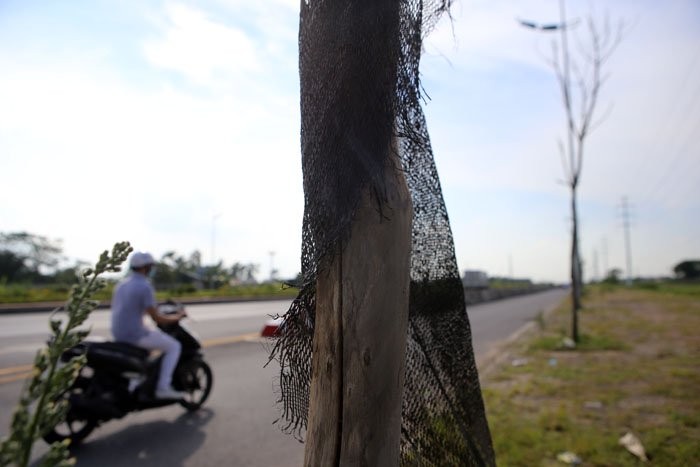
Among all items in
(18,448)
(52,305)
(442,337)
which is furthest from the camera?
(52,305)

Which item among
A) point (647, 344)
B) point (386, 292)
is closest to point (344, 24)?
point (386, 292)

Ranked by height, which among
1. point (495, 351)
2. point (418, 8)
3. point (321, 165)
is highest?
point (418, 8)

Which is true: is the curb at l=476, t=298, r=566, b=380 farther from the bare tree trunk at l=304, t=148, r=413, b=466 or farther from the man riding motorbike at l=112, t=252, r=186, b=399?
the bare tree trunk at l=304, t=148, r=413, b=466

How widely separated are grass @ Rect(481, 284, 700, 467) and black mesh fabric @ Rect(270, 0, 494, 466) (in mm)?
2203

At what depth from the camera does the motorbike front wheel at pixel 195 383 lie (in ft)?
17.5

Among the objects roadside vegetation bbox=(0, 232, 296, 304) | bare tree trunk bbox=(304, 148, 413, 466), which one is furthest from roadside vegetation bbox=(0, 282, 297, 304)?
bare tree trunk bbox=(304, 148, 413, 466)

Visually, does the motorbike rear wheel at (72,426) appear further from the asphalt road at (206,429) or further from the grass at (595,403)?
the grass at (595,403)

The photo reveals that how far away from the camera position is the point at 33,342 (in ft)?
29.6

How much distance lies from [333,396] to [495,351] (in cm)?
883

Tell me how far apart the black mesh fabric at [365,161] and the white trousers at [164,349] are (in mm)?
3639

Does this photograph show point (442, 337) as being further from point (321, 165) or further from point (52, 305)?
point (52, 305)

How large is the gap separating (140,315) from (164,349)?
41cm

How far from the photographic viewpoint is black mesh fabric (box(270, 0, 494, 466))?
1.45m

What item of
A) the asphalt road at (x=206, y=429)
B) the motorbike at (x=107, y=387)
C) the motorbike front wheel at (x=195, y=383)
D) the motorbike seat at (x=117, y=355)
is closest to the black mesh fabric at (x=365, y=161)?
the asphalt road at (x=206, y=429)
